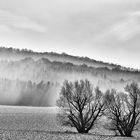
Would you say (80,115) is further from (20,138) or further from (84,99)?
(20,138)

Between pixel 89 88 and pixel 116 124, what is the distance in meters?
8.49

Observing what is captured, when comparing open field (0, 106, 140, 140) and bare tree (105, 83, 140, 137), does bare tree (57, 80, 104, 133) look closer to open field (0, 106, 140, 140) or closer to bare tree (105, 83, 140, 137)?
bare tree (105, 83, 140, 137)

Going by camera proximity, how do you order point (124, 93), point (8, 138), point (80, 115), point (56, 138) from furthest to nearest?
1. point (124, 93)
2. point (80, 115)
3. point (56, 138)
4. point (8, 138)

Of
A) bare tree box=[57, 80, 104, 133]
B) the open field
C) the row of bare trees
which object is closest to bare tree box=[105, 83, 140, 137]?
the row of bare trees

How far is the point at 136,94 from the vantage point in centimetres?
5362

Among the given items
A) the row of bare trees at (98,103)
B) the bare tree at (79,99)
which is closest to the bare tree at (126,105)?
the row of bare trees at (98,103)

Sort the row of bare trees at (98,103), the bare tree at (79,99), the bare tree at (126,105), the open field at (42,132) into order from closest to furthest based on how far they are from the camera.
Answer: the open field at (42,132) < the row of bare trees at (98,103) < the bare tree at (79,99) < the bare tree at (126,105)

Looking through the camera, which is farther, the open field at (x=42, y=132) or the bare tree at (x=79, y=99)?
the bare tree at (x=79, y=99)

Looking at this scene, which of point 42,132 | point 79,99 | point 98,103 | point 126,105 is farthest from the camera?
point 126,105

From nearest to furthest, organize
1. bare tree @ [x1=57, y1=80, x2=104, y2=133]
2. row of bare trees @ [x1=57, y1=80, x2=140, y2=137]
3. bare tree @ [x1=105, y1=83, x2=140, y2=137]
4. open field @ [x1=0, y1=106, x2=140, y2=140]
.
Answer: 1. open field @ [x1=0, y1=106, x2=140, y2=140]
2. row of bare trees @ [x1=57, y1=80, x2=140, y2=137]
3. bare tree @ [x1=57, y1=80, x2=104, y2=133]
4. bare tree @ [x1=105, y1=83, x2=140, y2=137]

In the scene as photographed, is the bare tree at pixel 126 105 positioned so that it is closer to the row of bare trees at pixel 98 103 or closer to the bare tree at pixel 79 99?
the row of bare trees at pixel 98 103

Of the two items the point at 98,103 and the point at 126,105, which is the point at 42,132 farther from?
the point at 126,105

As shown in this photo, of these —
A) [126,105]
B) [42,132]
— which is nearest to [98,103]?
[126,105]

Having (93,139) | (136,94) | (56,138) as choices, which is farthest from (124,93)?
(56,138)
